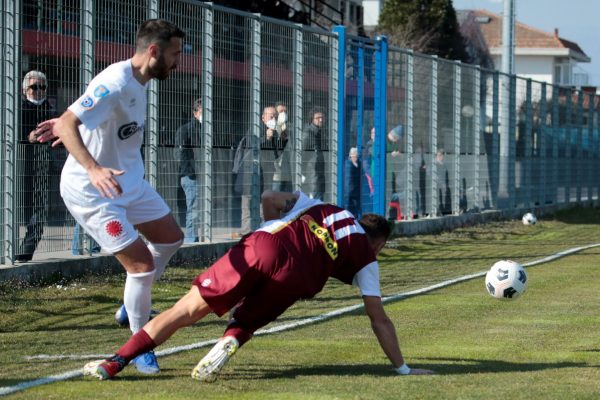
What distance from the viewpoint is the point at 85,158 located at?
22.7 ft

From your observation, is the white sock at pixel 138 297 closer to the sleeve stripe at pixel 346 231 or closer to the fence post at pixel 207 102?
the sleeve stripe at pixel 346 231

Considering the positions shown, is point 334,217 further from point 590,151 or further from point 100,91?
point 590,151

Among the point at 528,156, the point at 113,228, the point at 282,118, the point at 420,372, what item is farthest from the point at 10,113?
the point at 528,156

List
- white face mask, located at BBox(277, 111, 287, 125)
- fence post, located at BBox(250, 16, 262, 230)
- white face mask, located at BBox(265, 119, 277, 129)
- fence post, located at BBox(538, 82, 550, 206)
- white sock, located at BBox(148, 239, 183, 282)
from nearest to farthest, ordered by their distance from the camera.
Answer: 1. white sock, located at BBox(148, 239, 183, 282)
2. fence post, located at BBox(250, 16, 262, 230)
3. white face mask, located at BBox(265, 119, 277, 129)
4. white face mask, located at BBox(277, 111, 287, 125)
5. fence post, located at BBox(538, 82, 550, 206)

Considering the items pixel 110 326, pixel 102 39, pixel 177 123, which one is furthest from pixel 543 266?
pixel 110 326

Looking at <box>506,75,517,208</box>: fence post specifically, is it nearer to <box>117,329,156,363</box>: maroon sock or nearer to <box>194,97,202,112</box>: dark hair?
<box>194,97,202,112</box>: dark hair

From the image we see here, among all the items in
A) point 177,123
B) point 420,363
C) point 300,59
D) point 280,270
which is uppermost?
point 300,59

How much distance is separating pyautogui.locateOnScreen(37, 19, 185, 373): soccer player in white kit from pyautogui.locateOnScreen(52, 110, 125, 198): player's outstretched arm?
0.01 metres

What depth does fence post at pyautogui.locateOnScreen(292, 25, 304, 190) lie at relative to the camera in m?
17.0

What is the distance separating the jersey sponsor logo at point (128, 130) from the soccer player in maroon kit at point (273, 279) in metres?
0.96

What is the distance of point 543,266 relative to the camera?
15758mm

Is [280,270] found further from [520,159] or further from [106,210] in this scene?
[520,159]

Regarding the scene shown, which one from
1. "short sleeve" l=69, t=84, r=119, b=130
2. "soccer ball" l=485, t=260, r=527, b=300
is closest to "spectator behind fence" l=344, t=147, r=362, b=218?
"soccer ball" l=485, t=260, r=527, b=300

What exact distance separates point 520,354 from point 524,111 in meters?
20.4
